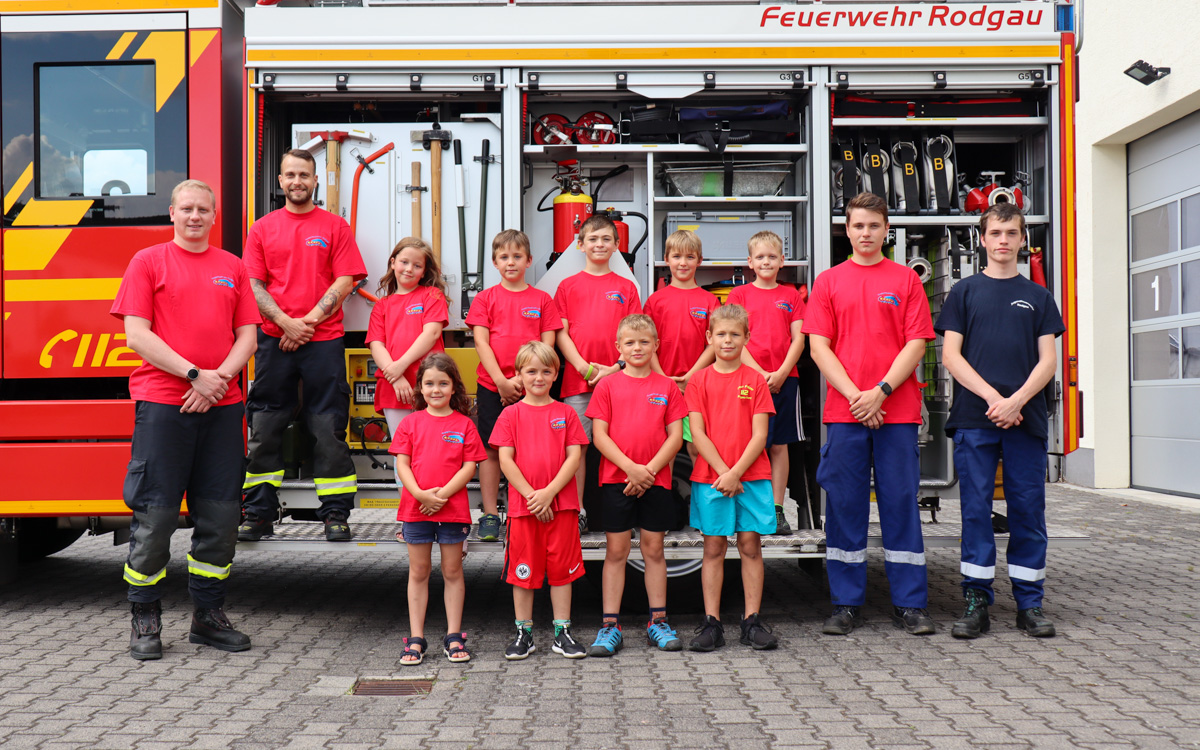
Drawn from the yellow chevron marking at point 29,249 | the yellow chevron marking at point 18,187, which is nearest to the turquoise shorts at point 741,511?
the yellow chevron marking at point 29,249

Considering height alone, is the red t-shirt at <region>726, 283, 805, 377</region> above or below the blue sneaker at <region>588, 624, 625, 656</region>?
above

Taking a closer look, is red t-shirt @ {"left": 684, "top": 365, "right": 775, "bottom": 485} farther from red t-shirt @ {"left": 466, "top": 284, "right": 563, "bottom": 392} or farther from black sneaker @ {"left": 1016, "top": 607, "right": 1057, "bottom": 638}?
black sneaker @ {"left": 1016, "top": 607, "right": 1057, "bottom": 638}

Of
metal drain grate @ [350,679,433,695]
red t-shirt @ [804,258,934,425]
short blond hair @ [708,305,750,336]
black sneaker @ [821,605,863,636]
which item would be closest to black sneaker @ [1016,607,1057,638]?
black sneaker @ [821,605,863,636]

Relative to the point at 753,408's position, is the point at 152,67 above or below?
above

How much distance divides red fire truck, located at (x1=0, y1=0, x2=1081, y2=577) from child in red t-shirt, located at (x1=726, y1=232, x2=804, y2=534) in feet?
0.78

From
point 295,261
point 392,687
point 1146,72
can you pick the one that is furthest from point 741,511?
point 1146,72

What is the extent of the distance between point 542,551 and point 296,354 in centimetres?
181

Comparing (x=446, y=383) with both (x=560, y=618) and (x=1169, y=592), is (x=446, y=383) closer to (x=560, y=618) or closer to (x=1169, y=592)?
(x=560, y=618)

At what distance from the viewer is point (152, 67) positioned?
5113mm

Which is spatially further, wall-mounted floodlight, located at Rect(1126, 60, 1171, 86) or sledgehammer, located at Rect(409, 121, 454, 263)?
wall-mounted floodlight, located at Rect(1126, 60, 1171, 86)

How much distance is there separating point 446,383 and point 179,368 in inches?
48.9

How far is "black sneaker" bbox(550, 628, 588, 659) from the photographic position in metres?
4.31

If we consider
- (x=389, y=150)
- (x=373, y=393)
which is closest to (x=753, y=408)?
(x=373, y=393)

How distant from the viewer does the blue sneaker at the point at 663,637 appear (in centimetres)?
443
